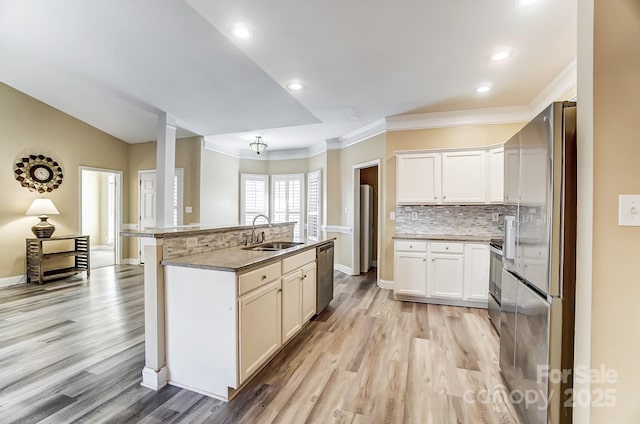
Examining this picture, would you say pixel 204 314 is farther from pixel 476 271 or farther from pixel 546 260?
pixel 476 271

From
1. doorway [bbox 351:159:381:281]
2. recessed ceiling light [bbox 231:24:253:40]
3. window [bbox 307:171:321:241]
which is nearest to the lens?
recessed ceiling light [bbox 231:24:253:40]

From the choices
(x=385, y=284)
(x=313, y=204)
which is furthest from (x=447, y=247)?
(x=313, y=204)

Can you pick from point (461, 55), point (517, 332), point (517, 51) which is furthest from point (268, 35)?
point (517, 332)

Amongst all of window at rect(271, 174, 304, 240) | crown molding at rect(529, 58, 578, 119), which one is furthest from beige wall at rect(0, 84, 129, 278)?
crown molding at rect(529, 58, 578, 119)

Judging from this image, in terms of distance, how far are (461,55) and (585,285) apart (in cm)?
227

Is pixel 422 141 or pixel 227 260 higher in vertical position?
pixel 422 141

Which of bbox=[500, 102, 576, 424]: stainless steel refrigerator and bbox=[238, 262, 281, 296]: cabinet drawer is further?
bbox=[238, 262, 281, 296]: cabinet drawer

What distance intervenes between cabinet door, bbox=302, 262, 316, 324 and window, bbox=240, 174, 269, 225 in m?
4.19

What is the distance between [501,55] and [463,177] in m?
1.64

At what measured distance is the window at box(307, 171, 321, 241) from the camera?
6500 mm

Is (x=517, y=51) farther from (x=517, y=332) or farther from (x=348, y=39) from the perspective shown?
(x=517, y=332)

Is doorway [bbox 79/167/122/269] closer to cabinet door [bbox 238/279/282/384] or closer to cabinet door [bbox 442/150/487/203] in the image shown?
cabinet door [bbox 238/279/282/384]

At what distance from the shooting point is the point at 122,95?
161 inches

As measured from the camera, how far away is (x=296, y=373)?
2.27m
